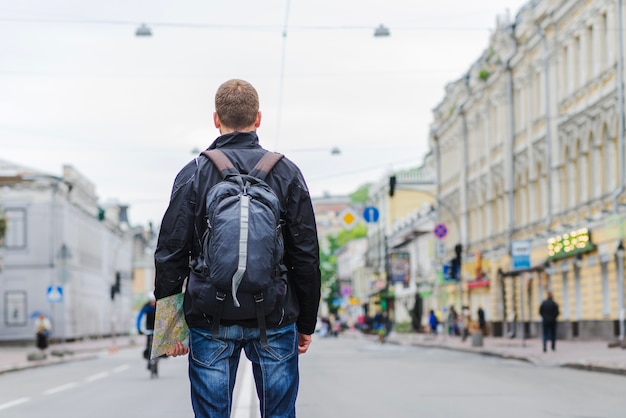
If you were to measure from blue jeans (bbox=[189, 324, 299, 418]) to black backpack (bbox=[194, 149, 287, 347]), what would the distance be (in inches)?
2.9

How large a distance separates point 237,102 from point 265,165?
0.31 metres

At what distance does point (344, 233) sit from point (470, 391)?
146 m

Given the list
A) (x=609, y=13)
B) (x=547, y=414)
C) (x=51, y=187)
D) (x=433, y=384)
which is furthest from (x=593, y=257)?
(x=51, y=187)

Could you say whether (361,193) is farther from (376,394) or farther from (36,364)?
(376,394)

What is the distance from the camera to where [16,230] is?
72.6 m

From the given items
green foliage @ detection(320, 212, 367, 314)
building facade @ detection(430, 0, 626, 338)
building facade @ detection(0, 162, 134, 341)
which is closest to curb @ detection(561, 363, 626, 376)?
building facade @ detection(430, 0, 626, 338)

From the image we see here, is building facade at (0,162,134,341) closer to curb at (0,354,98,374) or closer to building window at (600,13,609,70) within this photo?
Answer: curb at (0,354,98,374)

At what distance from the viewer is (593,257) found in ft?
135

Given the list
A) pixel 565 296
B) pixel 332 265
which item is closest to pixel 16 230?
pixel 565 296

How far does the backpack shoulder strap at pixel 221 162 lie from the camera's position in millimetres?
4888

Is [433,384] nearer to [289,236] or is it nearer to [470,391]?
[470,391]

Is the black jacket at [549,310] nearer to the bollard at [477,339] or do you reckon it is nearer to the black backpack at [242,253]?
the bollard at [477,339]

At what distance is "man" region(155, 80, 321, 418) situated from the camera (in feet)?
15.9

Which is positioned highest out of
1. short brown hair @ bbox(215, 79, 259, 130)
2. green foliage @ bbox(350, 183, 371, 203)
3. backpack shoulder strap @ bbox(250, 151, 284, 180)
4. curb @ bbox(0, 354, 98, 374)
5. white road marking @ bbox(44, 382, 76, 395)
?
green foliage @ bbox(350, 183, 371, 203)
